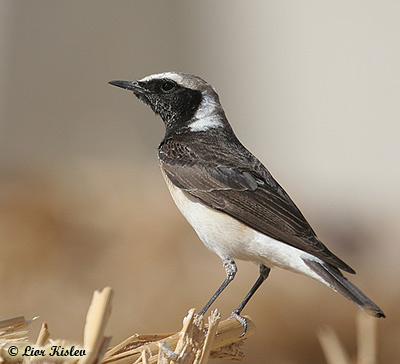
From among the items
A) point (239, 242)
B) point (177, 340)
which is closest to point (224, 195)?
point (239, 242)

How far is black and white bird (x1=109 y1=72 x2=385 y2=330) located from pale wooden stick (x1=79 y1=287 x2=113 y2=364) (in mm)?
679

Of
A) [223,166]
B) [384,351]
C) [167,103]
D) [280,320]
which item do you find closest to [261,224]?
[223,166]

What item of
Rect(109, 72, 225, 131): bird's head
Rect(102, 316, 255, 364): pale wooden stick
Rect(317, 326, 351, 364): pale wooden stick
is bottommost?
Rect(317, 326, 351, 364): pale wooden stick

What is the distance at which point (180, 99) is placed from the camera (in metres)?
2.52

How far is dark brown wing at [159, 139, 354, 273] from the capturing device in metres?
2.15

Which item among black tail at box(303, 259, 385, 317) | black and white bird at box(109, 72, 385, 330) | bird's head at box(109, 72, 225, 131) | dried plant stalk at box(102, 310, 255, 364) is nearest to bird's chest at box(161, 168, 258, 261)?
black and white bird at box(109, 72, 385, 330)

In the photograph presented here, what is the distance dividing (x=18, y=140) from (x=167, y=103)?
3.61 metres

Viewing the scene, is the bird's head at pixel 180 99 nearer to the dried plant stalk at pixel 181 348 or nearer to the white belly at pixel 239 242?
the white belly at pixel 239 242

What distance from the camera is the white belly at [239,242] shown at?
2.13 meters

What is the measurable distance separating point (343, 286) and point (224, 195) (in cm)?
53

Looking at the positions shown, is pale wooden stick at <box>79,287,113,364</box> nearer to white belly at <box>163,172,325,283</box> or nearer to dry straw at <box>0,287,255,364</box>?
dry straw at <box>0,287,255,364</box>

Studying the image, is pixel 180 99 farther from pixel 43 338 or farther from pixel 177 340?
pixel 43 338

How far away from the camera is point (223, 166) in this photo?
2299mm

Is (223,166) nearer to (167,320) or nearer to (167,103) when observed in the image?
(167,103)
